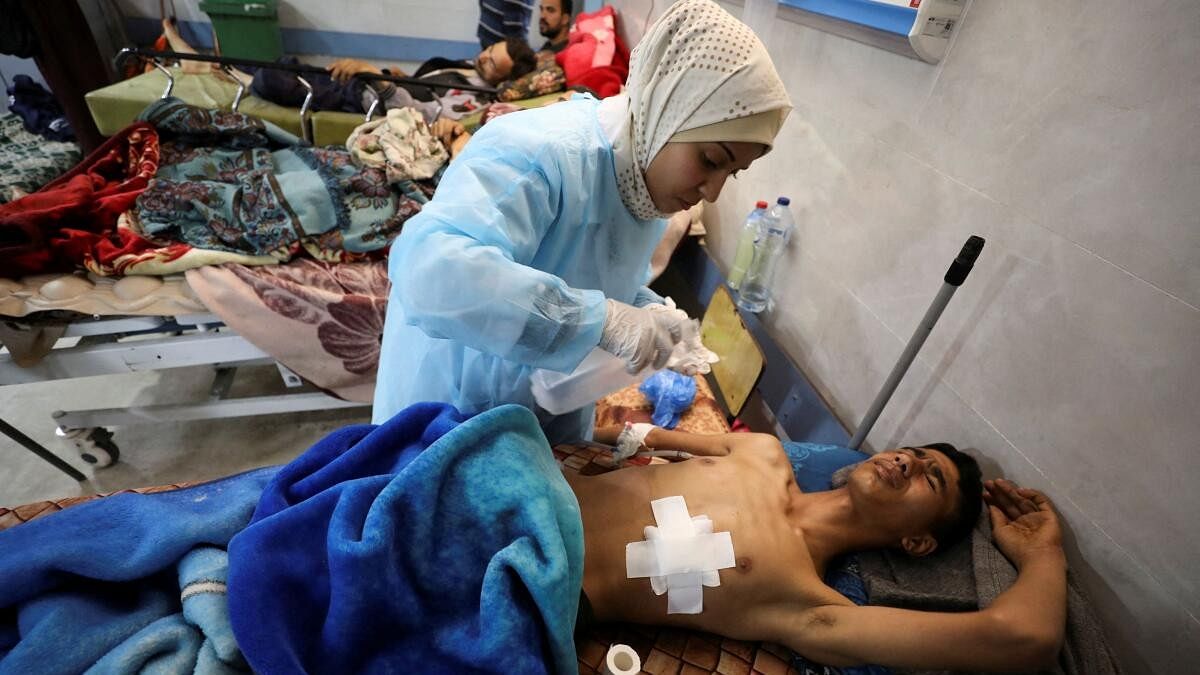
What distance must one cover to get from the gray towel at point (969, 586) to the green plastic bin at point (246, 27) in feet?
15.9

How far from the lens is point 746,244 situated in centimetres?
191

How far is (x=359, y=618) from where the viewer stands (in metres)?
0.74

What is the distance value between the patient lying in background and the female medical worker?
0.42 meters

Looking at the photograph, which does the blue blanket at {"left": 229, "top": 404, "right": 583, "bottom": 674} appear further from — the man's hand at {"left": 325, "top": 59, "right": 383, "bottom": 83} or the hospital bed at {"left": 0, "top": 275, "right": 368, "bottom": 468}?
the man's hand at {"left": 325, "top": 59, "right": 383, "bottom": 83}

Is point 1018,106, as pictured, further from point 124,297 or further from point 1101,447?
point 124,297

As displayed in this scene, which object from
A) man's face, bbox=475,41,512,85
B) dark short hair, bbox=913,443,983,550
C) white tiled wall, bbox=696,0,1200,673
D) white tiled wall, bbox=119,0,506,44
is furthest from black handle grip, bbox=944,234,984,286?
white tiled wall, bbox=119,0,506,44

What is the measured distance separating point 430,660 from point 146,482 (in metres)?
2.01

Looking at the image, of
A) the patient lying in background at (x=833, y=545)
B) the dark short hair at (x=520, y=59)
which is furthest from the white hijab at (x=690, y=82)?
the dark short hair at (x=520, y=59)

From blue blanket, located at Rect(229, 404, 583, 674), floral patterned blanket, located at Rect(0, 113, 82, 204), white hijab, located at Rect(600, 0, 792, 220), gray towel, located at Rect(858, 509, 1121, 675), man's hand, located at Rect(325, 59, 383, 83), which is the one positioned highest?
white hijab, located at Rect(600, 0, 792, 220)

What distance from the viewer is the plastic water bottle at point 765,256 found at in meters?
1.75

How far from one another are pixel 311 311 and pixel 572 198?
4.42 ft

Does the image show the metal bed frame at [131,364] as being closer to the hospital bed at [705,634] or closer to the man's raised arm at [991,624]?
the hospital bed at [705,634]

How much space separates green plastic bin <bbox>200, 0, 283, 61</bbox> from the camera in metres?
3.57

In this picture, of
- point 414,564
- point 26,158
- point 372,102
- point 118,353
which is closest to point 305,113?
point 372,102
